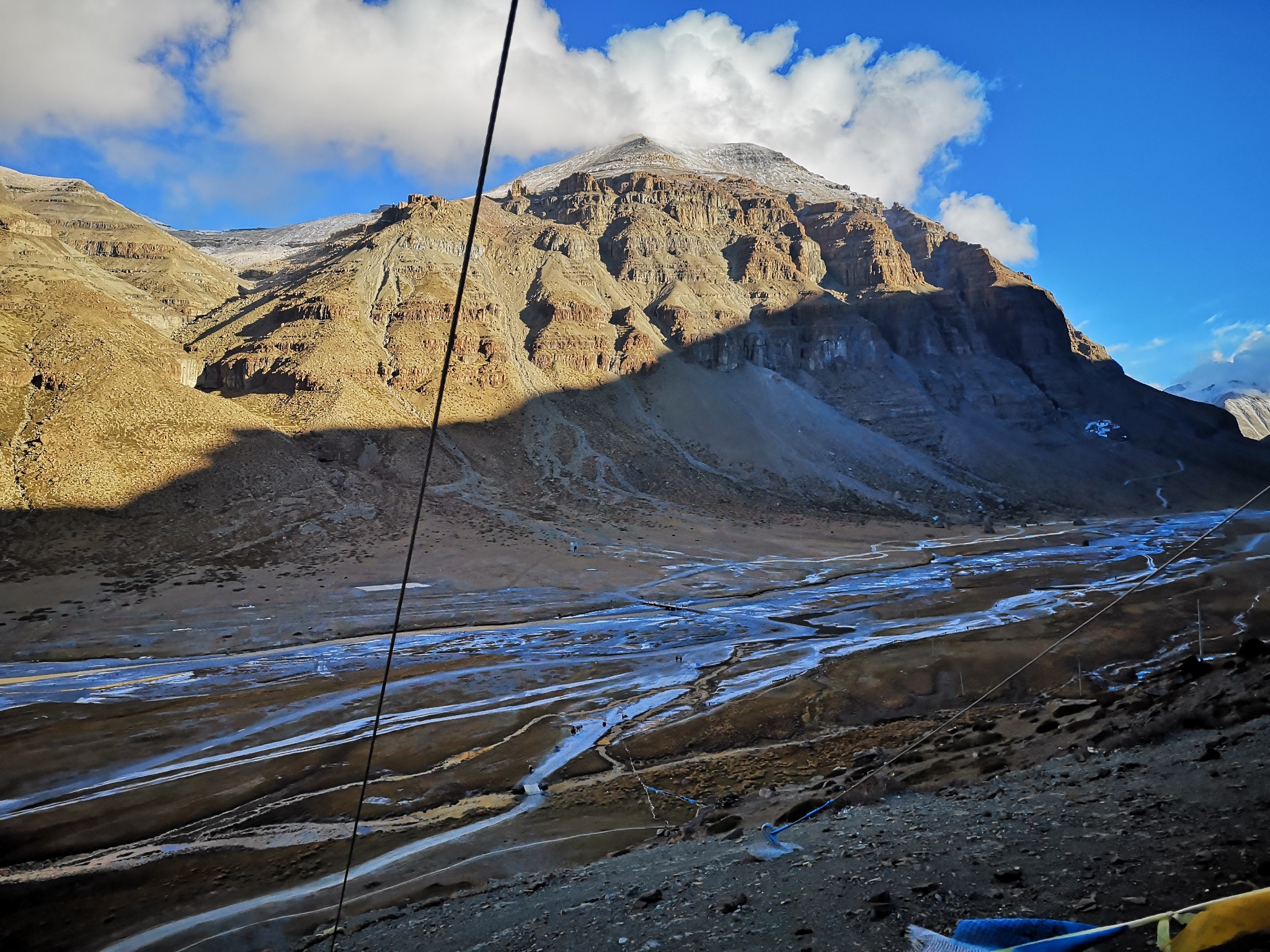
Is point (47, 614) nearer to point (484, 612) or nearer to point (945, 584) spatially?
point (484, 612)

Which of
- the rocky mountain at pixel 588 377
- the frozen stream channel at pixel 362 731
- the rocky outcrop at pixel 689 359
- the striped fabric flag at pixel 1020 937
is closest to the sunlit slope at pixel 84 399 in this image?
the rocky mountain at pixel 588 377

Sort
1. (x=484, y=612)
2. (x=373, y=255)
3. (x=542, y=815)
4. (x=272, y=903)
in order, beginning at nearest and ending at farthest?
(x=272, y=903)
(x=542, y=815)
(x=484, y=612)
(x=373, y=255)

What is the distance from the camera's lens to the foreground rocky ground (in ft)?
15.2

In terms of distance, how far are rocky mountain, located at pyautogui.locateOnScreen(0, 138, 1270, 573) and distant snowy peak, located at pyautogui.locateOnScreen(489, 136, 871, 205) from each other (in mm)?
30639

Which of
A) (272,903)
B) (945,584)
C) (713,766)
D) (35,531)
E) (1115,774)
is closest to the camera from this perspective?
(1115,774)

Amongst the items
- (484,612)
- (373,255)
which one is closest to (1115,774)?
(484,612)

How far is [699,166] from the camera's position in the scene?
518 feet

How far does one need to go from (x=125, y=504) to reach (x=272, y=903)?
38315 millimetres

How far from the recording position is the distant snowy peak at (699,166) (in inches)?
5753

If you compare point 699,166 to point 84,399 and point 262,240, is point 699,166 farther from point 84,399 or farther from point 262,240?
point 84,399

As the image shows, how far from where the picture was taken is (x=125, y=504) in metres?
39.2

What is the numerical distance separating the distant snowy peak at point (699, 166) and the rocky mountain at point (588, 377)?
30.6 metres

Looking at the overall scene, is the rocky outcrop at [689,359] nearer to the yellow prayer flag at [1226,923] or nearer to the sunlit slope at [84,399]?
the sunlit slope at [84,399]

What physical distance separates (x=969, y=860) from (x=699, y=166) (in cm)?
17032
